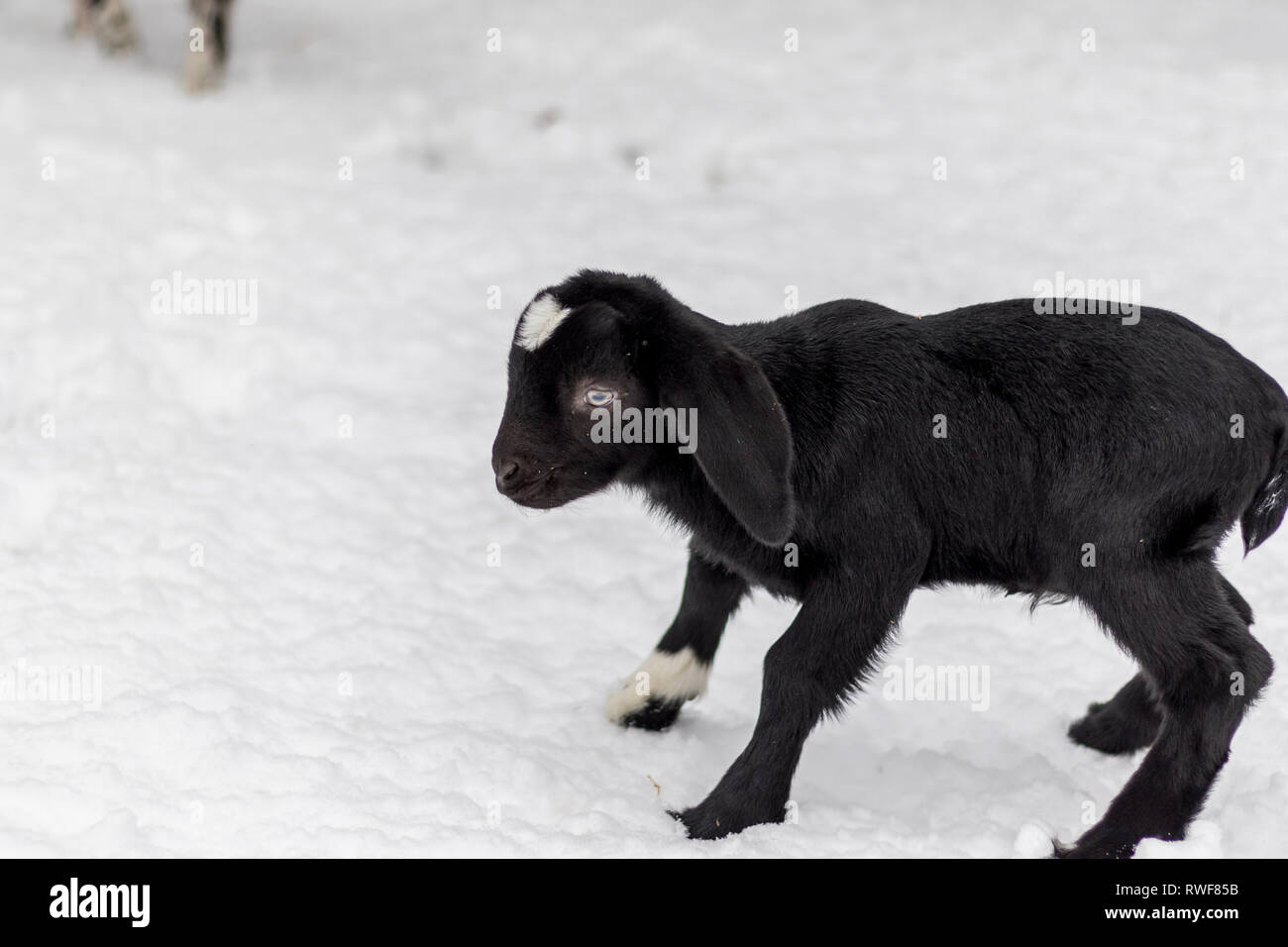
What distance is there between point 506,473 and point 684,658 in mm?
1276

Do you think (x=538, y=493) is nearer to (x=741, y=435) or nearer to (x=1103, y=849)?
(x=741, y=435)

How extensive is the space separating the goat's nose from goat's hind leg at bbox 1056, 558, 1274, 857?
5.78 feet

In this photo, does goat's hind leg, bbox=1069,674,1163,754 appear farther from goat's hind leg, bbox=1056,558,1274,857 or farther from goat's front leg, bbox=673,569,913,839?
goat's front leg, bbox=673,569,913,839

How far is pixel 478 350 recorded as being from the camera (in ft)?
26.6

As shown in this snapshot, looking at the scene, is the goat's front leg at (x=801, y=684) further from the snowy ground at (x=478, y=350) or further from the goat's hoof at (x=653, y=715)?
the goat's hoof at (x=653, y=715)

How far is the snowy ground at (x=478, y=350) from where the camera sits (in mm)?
5090

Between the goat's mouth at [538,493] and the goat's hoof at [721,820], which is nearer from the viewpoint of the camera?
the goat's mouth at [538,493]

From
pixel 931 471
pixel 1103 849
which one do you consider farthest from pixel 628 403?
pixel 1103 849

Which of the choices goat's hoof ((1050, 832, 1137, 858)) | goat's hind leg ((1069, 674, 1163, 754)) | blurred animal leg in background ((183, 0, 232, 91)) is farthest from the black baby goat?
blurred animal leg in background ((183, 0, 232, 91))

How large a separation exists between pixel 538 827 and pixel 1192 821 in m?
2.02

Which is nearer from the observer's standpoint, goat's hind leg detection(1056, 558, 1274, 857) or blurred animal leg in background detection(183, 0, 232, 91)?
goat's hind leg detection(1056, 558, 1274, 857)

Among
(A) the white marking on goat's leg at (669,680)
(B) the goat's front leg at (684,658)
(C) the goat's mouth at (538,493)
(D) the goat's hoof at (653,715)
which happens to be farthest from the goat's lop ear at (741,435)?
(D) the goat's hoof at (653,715)

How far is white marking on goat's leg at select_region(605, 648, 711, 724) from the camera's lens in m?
5.52

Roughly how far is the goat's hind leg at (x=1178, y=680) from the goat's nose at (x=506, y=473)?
1761 mm
